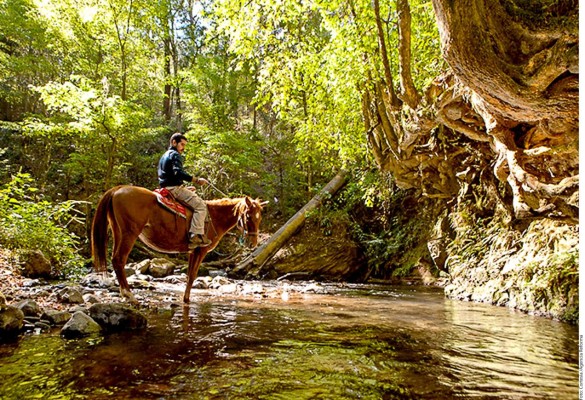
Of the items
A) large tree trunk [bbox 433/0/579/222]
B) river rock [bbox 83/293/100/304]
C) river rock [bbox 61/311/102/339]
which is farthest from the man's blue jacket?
large tree trunk [bbox 433/0/579/222]

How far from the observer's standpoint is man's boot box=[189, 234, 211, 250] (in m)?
6.69

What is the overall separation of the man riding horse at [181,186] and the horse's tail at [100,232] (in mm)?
1078

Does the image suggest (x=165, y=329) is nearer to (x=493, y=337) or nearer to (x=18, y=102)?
(x=493, y=337)

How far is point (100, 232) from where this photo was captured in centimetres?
589

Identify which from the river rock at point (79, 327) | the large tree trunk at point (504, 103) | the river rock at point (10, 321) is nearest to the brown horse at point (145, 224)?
the river rock at point (79, 327)

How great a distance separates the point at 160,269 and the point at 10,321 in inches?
338

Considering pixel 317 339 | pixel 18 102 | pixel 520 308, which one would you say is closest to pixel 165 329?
pixel 317 339

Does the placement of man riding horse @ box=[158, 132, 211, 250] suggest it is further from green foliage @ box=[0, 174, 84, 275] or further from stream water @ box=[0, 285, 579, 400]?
green foliage @ box=[0, 174, 84, 275]

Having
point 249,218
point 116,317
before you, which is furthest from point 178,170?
point 116,317

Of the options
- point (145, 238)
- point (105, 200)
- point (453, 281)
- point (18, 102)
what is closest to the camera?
point (105, 200)

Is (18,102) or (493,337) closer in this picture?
(493,337)

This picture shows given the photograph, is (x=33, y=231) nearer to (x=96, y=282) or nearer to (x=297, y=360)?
(x=96, y=282)

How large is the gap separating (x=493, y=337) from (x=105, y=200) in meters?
6.18

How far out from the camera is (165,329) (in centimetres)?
434
